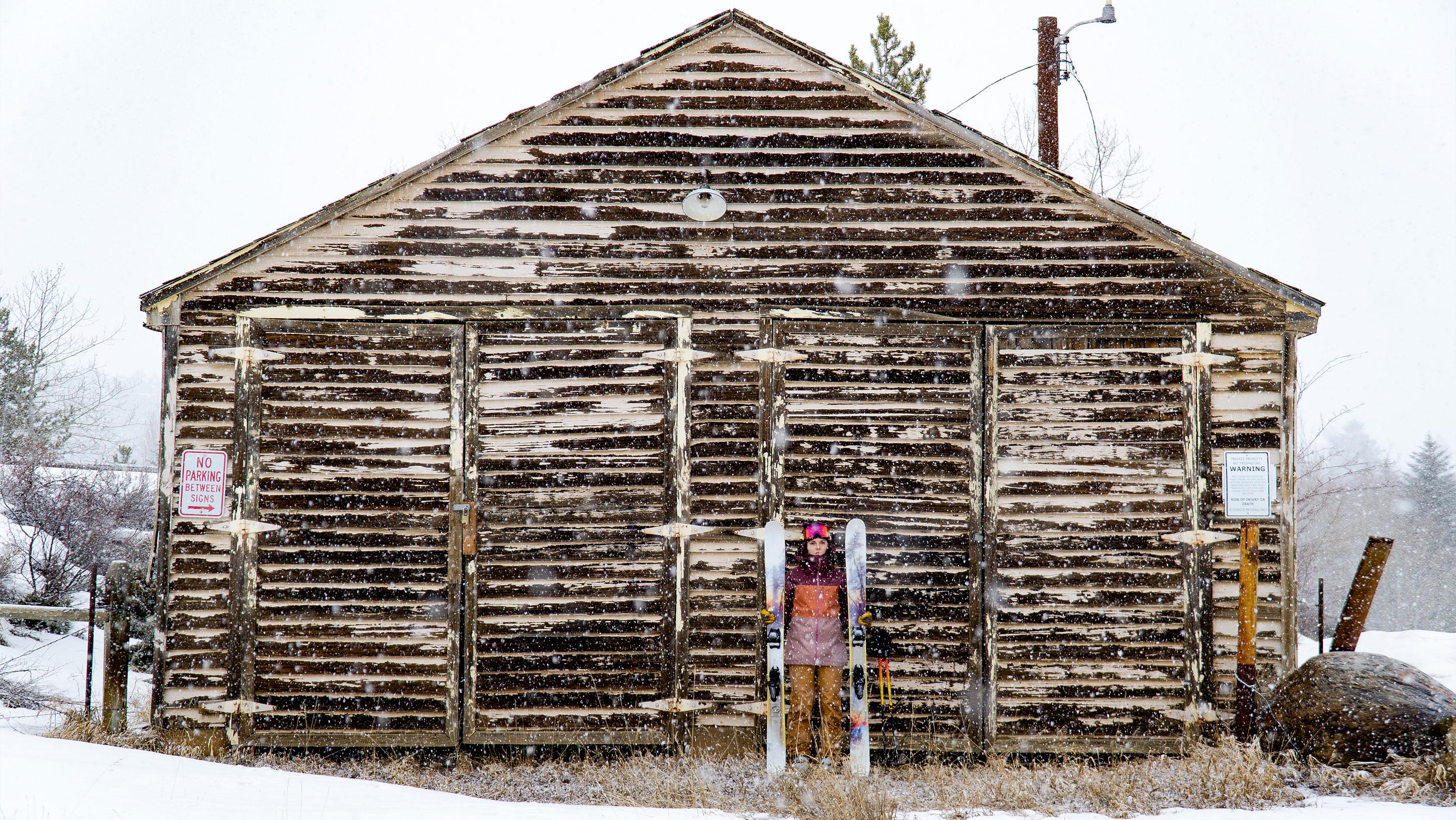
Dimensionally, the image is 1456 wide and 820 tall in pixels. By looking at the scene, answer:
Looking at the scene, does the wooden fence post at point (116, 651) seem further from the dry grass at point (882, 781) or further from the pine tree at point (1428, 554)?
the pine tree at point (1428, 554)

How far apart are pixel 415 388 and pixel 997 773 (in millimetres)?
5190

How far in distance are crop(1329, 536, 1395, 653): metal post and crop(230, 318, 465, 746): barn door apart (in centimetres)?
710

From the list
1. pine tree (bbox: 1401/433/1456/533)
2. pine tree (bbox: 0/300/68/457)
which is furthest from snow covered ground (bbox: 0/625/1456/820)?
pine tree (bbox: 1401/433/1456/533)

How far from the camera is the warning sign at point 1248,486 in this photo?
6.93 meters

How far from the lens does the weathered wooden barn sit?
22.5ft

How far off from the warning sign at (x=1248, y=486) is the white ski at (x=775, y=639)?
350 cm

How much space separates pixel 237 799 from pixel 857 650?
4.04m

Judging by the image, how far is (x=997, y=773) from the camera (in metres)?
6.44

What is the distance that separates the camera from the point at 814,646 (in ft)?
21.9

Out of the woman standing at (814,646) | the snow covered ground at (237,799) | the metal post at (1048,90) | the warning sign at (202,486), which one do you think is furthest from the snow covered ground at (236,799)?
the metal post at (1048,90)

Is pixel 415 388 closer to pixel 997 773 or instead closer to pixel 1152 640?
pixel 997 773

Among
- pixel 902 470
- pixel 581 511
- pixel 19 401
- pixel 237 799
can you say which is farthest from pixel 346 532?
pixel 19 401

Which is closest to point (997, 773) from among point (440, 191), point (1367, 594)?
point (1367, 594)

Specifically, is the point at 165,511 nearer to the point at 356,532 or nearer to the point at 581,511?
the point at 356,532
